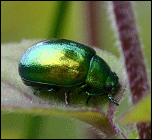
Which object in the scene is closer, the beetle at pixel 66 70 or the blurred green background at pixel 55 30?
the beetle at pixel 66 70

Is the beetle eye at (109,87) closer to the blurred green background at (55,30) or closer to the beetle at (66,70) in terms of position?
the beetle at (66,70)

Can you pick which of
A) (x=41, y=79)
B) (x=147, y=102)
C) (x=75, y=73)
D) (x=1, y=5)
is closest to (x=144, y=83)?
(x=75, y=73)

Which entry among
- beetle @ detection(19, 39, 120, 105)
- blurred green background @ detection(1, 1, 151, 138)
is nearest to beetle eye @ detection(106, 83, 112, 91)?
beetle @ detection(19, 39, 120, 105)

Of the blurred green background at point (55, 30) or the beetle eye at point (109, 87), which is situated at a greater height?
the beetle eye at point (109, 87)

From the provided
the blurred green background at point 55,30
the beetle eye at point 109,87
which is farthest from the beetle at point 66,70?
the blurred green background at point 55,30

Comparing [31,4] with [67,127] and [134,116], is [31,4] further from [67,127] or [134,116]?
[134,116]

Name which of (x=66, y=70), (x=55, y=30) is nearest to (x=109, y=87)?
(x=66, y=70)

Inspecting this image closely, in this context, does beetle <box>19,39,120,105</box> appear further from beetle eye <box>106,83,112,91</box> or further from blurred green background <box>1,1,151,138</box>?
blurred green background <box>1,1,151,138</box>

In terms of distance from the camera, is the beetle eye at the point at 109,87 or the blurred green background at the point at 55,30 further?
the blurred green background at the point at 55,30
